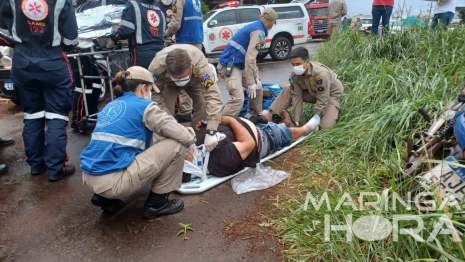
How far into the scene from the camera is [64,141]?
3.52m

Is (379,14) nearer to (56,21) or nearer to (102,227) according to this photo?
(56,21)


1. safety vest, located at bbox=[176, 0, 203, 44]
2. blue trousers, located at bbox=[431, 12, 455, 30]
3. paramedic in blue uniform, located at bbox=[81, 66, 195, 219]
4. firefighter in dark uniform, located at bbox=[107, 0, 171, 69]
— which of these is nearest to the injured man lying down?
paramedic in blue uniform, located at bbox=[81, 66, 195, 219]

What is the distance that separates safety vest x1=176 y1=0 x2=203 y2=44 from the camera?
5.36 metres

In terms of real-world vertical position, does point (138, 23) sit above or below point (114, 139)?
above

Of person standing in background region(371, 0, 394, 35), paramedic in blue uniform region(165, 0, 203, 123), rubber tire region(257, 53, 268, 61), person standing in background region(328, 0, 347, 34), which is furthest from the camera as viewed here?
rubber tire region(257, 53, 268, 61)

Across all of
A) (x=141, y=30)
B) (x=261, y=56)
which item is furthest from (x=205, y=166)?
(x=261, y=56)

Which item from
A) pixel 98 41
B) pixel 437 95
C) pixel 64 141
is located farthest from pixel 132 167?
pixel 437 95

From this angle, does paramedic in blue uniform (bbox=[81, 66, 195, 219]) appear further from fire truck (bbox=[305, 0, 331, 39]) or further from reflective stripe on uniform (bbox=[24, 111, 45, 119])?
fire truck (bbox=[305, 0, 331, 39])

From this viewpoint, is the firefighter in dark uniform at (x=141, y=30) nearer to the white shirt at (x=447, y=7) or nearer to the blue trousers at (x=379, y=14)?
the blue trousers at (x=379, y=14)

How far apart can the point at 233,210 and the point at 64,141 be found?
72.2 inches

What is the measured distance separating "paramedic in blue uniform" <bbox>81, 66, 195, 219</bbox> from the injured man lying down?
548 millimetres

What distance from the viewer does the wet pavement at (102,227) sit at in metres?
2.39

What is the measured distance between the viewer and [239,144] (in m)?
3.26

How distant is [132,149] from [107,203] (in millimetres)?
492
